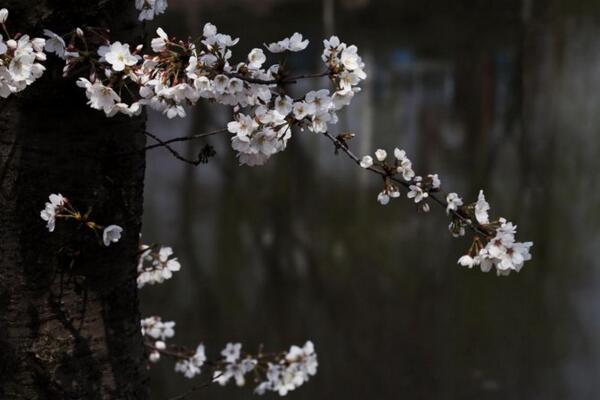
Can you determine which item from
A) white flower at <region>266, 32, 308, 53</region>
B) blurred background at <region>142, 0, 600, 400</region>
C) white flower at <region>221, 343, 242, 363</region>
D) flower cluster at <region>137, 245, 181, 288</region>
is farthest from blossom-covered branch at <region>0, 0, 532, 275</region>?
blurred background at <region>142, 0, 600, 400</region>

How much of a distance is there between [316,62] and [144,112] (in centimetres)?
676

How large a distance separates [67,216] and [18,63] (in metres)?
0.19

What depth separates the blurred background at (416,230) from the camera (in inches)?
173

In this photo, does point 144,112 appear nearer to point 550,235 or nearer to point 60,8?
point 60,8

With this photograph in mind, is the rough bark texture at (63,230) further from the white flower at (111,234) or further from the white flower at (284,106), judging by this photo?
the white flower at (284,106)

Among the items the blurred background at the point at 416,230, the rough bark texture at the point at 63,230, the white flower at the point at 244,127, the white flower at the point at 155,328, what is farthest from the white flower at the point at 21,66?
the blurred background at the point at 416,230

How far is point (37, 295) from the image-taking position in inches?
43.8

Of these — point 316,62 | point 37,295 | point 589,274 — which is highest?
point 316,62

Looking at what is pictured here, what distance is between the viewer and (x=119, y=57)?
3.21ft

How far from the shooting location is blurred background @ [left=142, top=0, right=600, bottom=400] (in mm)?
4391

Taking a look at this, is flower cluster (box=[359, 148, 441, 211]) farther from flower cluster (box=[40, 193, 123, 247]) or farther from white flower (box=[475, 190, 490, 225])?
flower cluster (box=[40, 193, 123, 247])

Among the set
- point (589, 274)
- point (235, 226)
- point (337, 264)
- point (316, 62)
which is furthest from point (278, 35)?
point (589, 274)

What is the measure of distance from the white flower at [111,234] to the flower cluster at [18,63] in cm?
20

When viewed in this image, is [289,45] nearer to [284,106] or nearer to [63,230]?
[284,106]
